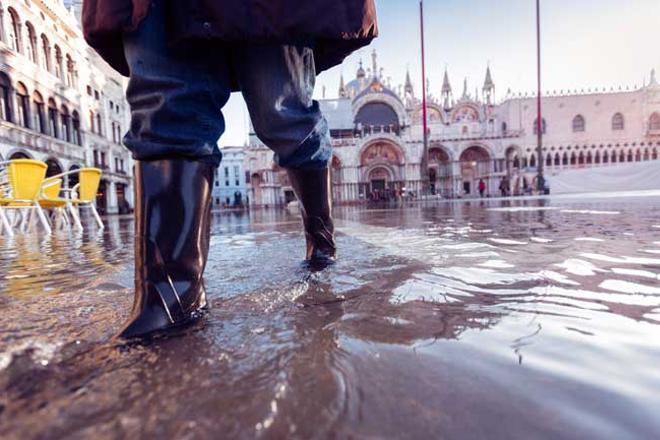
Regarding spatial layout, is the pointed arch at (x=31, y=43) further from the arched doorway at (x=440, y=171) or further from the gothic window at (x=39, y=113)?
the arched doorway at (x=440, y=171)

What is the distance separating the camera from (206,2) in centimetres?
84

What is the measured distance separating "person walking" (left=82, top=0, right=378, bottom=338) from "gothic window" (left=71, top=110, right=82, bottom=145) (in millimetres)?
20401

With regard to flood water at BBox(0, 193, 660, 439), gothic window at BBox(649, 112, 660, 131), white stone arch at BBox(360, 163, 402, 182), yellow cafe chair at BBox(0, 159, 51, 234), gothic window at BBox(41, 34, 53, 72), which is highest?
gothic window at BBox(41, 34, 53, 72)

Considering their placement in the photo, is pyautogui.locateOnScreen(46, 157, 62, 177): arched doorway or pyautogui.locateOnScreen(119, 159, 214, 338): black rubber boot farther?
pyautogui.locateOnScreen(46, 157, 62, 177): arched doorway

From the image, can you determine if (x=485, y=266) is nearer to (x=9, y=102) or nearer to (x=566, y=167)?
(x=9, y=102)

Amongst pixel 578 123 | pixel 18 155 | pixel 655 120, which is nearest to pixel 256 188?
pixel 18 155

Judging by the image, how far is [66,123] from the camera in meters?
16.8

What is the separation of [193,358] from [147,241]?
331 millimetres

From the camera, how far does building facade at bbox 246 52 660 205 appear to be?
2677 cm

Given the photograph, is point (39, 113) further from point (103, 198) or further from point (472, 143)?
point (472, 143)

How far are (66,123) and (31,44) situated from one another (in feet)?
11.4

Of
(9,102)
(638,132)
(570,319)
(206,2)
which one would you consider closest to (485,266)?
(570,319)

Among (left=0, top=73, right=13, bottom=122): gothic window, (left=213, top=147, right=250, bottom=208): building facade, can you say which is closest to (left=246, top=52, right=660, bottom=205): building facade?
(left=0, top=73, right=13, bottom=122): gothic window

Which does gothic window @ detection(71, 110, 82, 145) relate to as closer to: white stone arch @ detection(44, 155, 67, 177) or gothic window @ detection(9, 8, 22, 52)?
white stone arch @ detection(44, 155, 67, 177)
